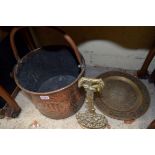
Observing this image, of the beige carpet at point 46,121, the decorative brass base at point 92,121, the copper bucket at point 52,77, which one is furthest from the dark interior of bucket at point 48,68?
the decorative brass base at point 92,121

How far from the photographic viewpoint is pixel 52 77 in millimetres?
1262

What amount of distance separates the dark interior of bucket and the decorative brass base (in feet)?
0.80

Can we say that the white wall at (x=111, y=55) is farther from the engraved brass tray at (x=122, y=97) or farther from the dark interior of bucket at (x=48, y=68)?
the dark interior of bucket at (x=48, y=68)

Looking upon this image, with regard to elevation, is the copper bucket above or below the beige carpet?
above

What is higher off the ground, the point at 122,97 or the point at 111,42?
the point at 111,42

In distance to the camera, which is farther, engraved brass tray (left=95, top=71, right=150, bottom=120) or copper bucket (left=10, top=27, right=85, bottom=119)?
engraved brass tray (left=95, top=71, right=150, bottom=120)

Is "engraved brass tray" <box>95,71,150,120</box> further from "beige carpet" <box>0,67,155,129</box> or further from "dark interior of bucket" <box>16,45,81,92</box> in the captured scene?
"dark interior of bucket" <box>16,45,81,92</box>

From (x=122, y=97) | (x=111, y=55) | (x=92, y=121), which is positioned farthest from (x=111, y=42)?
(x=92, y=121)

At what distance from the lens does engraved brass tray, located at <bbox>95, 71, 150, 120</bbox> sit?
1.14 meters

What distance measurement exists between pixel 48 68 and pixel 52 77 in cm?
Result: 7

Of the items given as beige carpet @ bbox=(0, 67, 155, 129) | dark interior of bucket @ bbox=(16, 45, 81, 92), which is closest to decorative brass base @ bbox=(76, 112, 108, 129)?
beige carpet @ bbox=(0, 67, 155, 129)

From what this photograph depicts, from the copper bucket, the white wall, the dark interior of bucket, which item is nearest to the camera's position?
the copper bucket

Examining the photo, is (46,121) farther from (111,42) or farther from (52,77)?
(111,42)
